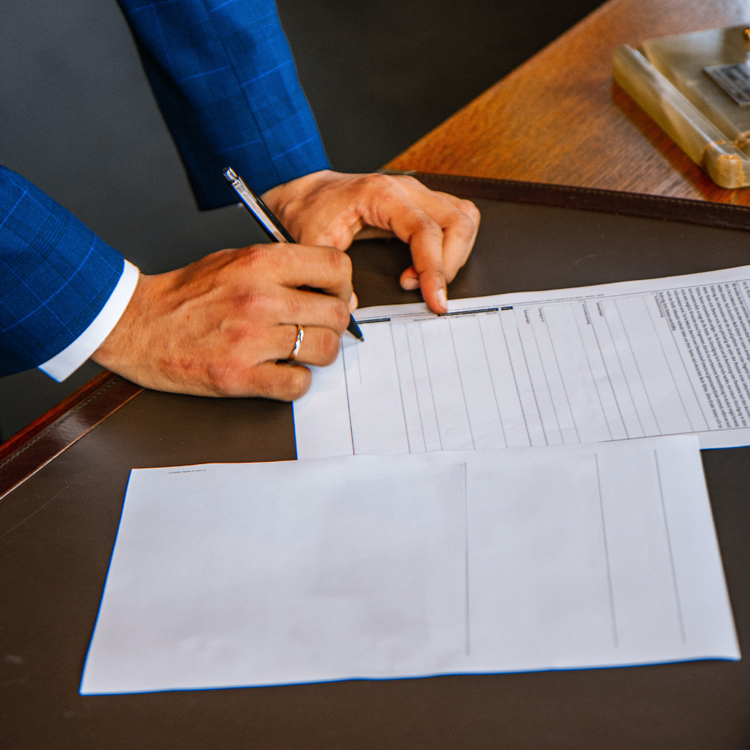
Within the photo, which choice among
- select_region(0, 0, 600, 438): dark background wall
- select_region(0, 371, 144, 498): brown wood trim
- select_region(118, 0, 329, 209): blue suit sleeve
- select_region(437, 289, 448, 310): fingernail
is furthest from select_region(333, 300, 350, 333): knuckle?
select_region(0, 0, 600, 438): dark background wall

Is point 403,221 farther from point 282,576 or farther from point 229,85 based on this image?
point 282,576

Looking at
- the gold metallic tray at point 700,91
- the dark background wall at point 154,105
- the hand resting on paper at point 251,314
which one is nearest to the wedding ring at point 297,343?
the hand resting on paper at point 251,314

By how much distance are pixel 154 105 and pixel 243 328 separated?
229 cm

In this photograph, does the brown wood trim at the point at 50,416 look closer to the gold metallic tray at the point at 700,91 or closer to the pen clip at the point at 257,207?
the pen clip at the point at 257,207

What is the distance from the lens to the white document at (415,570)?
1.57 ft

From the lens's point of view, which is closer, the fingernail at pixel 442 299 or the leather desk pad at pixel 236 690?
the leather desk pad at pixel 236 690

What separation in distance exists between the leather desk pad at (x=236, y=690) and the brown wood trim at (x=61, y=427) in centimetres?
1

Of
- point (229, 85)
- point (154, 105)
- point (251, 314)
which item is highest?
point (229, 85)

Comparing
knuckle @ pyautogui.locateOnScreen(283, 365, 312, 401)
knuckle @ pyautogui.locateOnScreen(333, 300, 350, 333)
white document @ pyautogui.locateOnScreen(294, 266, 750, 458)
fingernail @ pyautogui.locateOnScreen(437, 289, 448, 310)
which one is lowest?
white document @ pyautogui.locateOnScreen(294, 266, 750, 458)

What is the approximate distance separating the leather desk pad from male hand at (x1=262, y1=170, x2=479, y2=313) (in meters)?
0.23

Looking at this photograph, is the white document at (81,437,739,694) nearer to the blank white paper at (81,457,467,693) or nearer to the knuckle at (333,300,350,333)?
the blank white paper at (81,457,467,693)

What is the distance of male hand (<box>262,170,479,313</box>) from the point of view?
2.51 feet

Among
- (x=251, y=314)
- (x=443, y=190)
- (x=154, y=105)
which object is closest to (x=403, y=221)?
(x=443, y=190)

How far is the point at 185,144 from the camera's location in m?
1.02
